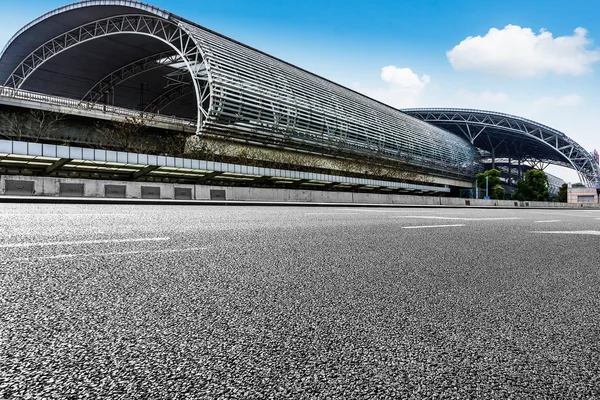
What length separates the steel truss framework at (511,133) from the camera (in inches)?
3462

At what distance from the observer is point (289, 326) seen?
1873mm

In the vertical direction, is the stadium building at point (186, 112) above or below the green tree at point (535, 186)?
above

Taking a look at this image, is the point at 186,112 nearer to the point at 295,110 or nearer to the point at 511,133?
the point at 295,110

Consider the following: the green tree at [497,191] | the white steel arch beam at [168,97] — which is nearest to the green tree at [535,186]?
the green tree at [497,191]

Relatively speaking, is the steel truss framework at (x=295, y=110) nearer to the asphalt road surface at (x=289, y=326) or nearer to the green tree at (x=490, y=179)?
the green tree at (x=490, y=179)

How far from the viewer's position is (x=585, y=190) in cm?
9575

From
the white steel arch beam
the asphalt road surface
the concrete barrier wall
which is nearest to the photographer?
the asphalt road surface

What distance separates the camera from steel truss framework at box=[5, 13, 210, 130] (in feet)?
142

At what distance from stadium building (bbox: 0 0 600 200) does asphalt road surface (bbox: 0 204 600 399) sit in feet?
65.2

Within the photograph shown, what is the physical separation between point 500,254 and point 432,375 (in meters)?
3.73

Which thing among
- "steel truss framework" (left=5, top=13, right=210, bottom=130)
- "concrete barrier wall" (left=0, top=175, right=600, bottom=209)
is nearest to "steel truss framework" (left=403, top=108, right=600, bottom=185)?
"concrete barrier wall" (left=0, top=175, right=600, bottom=209)

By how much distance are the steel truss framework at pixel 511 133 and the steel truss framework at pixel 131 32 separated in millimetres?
62889

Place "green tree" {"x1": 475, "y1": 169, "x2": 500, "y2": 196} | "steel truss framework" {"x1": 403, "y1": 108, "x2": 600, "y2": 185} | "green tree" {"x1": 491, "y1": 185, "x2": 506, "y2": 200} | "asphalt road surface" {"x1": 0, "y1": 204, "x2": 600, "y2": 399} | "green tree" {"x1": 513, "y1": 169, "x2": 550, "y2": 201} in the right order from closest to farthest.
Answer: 1. "asphalt road surface" {"x1": 0, "y1": 204, "x2": 600, "y2": 399}
2. "green tree" {"x1": 475, "y1": 169, "x2": 500, "y2": 196}
3. "green tree" {"x1": 491, "y1": 185, "x2": 506, "y2": 200}
4. "green tree" {"x1": 513, "y1": 169, "x2": 550, "y2": 201}
5. "steel truss framework" {"x1": 403, "y1": 108, "x2": 600, "y2": 185}

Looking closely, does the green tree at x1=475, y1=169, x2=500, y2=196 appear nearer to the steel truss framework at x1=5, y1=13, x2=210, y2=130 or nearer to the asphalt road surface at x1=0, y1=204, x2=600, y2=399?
the steel truss framework at x1=5, y1=13, x2=210, y2=130
